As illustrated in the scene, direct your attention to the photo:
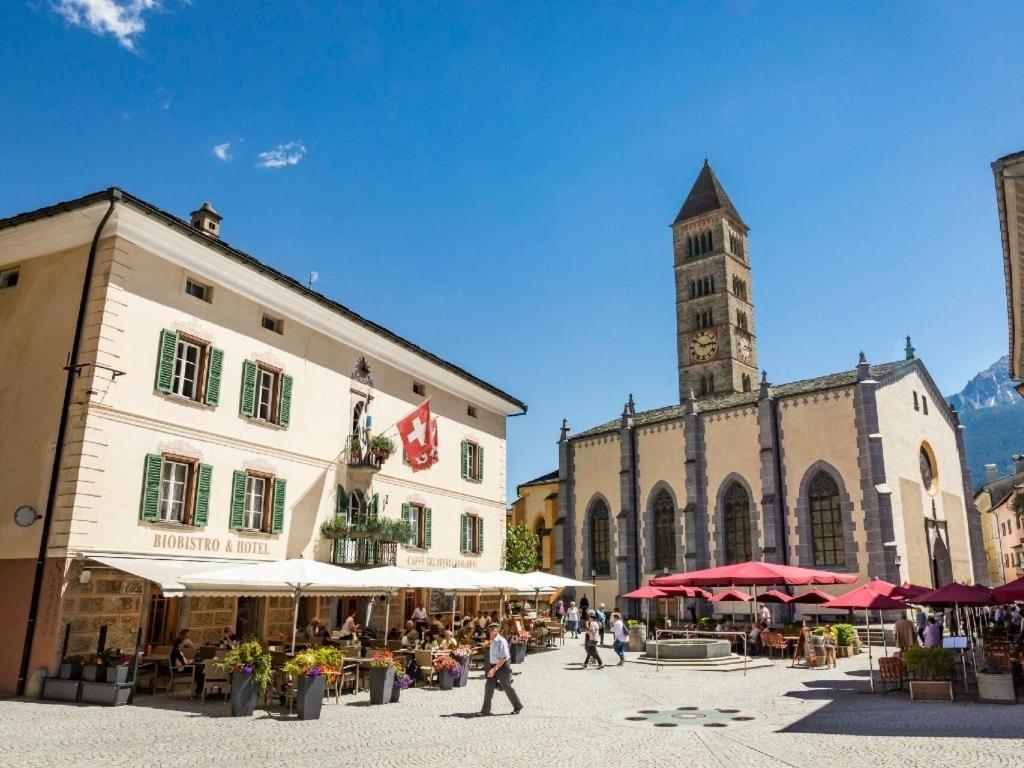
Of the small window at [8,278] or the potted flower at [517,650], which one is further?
the potted flower at [517,650]

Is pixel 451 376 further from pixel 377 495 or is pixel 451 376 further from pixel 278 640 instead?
pixel 278 640

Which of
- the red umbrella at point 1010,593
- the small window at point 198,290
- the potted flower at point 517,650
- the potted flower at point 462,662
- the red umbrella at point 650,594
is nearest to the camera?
the red umbrella at point 1010,593

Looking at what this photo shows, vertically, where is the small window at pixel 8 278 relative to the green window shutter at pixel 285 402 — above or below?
above

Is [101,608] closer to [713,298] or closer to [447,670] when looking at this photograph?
[447,670]

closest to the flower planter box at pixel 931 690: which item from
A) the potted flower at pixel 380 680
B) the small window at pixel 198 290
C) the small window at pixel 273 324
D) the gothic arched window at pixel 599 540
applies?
the potted flower at pixel 380 680

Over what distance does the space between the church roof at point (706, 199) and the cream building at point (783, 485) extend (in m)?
28.7

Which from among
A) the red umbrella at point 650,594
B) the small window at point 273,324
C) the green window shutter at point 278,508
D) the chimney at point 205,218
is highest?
the chimney at point 205,218

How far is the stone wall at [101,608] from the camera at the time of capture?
14.7m

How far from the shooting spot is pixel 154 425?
16562 mm

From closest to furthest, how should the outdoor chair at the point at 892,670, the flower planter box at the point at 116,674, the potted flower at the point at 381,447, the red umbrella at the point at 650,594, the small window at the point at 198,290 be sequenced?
the flower planter box at the point at 116,674
the outdoor chair at the point at 892,670
the small window at the point at 198,290
the potted flower at the point at 381,447
the red umbrella at the point at 650,594

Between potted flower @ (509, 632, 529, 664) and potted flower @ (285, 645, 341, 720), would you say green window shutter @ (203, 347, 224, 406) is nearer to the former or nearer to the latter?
potted flower @ (285, 645, 341, 720)

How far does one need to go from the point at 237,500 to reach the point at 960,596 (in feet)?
52.1

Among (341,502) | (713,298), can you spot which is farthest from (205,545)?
(713,298)

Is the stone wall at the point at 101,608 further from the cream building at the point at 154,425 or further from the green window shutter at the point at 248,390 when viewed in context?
the green window shutter at the point at 248,390
